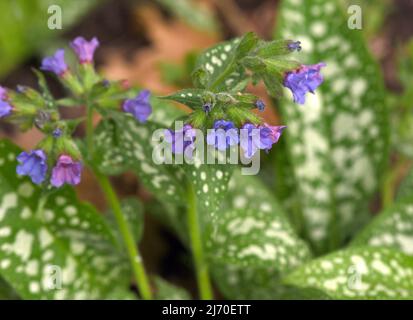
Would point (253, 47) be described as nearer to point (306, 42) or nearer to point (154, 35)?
point (306, 42)

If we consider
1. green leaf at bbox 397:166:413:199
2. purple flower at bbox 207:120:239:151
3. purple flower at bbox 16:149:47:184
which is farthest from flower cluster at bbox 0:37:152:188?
green leaf at bbox 397:166:413:199

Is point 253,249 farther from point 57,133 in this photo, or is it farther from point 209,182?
point 57,133

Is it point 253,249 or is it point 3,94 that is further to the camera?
point 253,249

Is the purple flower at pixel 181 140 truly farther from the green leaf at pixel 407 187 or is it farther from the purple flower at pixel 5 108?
the green leaf at pixel 407 187

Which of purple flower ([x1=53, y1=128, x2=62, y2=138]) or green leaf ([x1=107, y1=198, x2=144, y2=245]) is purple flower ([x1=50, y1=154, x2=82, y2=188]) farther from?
green leaf ([x1=107, y1=198, x2=144, y2=245])

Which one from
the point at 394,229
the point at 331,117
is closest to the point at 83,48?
the point at 331,117

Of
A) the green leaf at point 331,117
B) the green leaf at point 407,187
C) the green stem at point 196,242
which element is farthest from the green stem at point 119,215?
the green leaf at point 407,187

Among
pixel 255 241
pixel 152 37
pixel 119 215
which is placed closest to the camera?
pixel 119 215
